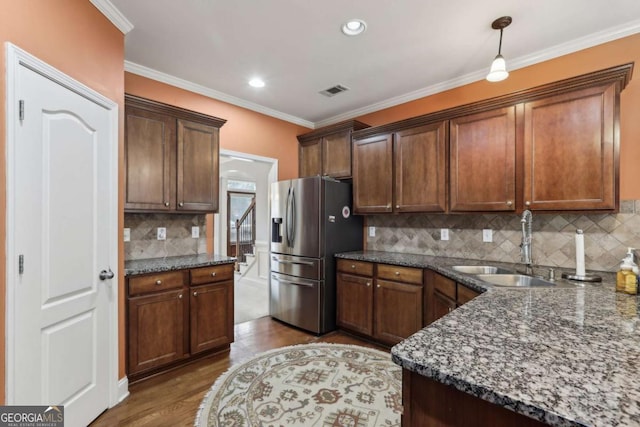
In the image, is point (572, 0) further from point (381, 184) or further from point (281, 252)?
point (281, 252)

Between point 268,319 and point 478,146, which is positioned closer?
point 478,146

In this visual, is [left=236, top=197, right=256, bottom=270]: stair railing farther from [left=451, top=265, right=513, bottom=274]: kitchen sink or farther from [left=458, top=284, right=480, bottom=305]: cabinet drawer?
[left=458, top=284, right=480, bottom=305]: cabinet drawer

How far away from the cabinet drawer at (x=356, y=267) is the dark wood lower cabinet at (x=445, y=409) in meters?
2.29

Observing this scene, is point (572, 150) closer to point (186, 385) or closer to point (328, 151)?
point (328, 151)

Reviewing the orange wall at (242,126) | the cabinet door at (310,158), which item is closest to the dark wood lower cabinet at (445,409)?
the orange wall at (242,126)

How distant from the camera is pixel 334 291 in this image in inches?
139

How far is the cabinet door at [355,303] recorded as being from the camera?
320 cm

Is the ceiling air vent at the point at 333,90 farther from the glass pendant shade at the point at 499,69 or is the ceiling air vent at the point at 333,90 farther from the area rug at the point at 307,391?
the area rug at the point at 307,391

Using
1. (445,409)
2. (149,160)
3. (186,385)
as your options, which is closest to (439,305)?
(445,409)

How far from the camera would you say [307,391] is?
7.45 feet

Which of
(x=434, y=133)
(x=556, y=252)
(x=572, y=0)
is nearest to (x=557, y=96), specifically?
(x=572, y=0)

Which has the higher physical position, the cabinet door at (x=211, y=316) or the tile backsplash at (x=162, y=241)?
the tile backsplash at (x=162, y=241)

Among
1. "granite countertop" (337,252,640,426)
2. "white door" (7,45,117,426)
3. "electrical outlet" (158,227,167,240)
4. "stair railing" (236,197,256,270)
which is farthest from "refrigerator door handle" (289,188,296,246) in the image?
"stair railing" (236,197,256,270)

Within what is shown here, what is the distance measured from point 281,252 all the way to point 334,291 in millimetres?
812
